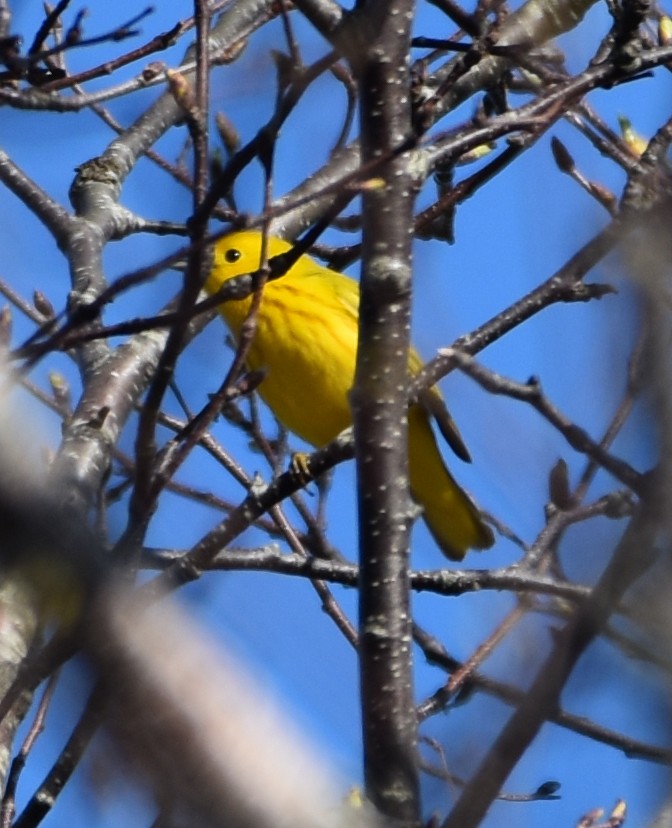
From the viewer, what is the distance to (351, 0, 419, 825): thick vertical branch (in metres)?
2.21

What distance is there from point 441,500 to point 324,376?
819 millimetres

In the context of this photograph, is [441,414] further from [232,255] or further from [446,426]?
[232,255]

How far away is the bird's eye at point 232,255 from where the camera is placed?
6125 mm

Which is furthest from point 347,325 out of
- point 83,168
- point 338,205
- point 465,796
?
point 465,796

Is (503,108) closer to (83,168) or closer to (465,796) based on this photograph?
(83,168)

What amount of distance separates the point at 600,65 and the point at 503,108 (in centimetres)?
140

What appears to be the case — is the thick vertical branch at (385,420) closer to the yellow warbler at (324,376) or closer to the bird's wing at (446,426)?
the yellow warbler at (324,376)

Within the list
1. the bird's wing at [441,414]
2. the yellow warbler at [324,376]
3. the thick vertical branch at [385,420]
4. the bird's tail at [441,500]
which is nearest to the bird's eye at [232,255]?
the yellow warbler at [324,376]

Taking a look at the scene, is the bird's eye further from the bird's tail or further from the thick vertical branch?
the thick vertical branch

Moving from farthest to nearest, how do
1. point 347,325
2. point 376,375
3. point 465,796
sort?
point 347,325 → point 376,375 → point 465,796

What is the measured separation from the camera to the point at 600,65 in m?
3.08

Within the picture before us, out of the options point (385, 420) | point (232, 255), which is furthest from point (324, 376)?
point (385, 420)

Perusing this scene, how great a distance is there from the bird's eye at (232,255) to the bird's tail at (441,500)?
1.14 meters

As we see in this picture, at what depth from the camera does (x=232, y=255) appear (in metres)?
6.13
